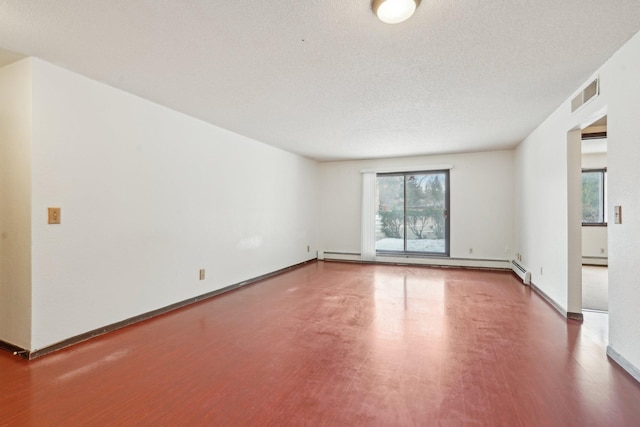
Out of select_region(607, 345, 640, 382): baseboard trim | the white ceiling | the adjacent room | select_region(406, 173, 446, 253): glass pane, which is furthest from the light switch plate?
select_region(406, 173, 446, 253): glass pane

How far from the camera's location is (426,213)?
21.8ft

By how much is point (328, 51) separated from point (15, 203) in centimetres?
273

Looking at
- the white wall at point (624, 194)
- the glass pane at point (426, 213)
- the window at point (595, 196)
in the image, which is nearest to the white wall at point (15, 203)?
the white wall at point (624, 194)

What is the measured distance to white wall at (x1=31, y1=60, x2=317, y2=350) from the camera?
2.52m

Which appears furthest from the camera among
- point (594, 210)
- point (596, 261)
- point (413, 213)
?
point (413, 213)

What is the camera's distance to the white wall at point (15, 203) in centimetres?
244

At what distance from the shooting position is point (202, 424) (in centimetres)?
169

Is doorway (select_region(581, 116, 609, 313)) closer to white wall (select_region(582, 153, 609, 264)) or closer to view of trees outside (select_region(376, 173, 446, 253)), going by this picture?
white wall (select_region(582, 153, 609, 264))

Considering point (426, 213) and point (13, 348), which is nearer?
point (13, 348)

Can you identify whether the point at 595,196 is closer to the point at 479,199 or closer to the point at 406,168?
the point at 479,199

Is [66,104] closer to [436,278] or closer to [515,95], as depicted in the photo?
[515,95]

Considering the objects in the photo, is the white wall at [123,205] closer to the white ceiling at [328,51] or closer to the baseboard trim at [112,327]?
the baseboard trim at [112,327]

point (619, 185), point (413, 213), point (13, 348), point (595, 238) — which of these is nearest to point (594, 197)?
point (595, 238)

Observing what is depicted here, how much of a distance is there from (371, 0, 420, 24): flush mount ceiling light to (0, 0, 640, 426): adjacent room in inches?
0.4
